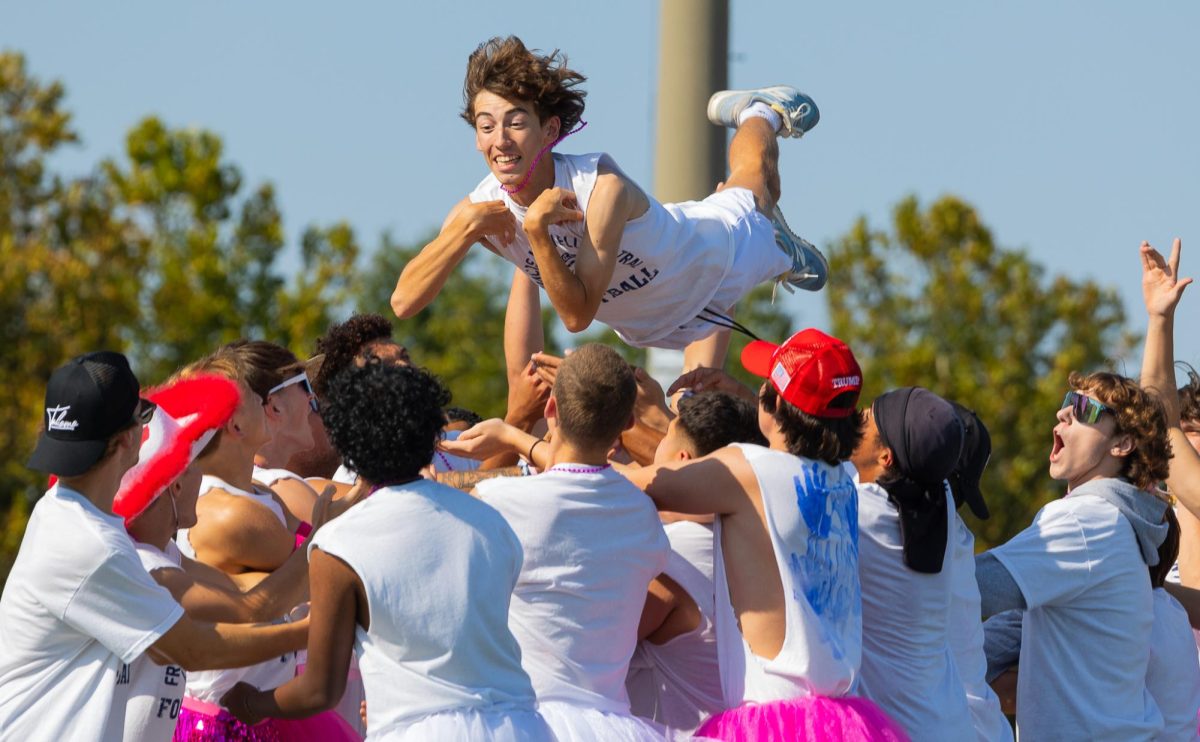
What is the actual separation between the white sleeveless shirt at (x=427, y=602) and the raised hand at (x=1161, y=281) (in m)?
3.52

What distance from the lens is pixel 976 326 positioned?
30.9 metres

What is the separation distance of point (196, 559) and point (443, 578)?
122 cm

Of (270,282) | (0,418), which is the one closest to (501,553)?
(0,418)

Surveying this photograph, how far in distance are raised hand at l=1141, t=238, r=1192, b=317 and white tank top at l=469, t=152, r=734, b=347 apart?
1600mm

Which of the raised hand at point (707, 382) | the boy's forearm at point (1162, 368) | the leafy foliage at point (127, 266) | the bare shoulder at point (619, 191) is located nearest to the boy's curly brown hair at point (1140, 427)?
the boy's forearm at point (1162, 368)

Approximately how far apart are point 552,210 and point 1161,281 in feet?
8.33

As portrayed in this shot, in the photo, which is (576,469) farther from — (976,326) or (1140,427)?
(976,326)

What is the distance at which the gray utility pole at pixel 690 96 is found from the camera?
8203 millimetres

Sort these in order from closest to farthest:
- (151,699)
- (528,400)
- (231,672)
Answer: (151,699) < (231,672) < (528,400)

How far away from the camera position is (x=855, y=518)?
198 inches

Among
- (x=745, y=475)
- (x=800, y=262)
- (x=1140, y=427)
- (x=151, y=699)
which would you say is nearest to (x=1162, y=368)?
(x=1140, y=427)

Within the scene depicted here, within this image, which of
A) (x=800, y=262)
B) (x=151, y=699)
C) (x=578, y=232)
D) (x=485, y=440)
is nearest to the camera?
(x=151, y=699)

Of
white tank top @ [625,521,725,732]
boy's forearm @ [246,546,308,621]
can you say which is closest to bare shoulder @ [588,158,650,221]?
white tank top @ [625,521,725,732]

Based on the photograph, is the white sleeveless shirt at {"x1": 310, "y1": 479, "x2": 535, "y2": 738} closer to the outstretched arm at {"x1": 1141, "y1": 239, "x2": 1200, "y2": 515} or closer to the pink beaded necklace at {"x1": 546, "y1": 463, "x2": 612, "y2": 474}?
the pink beaded necklace at {"x1": 546, "y1": 463, "x2": 612, "y2": 474}
